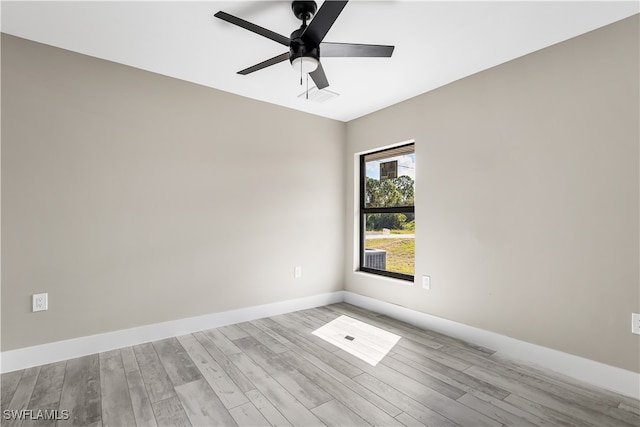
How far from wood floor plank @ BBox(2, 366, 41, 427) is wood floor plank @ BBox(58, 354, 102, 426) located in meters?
0.17

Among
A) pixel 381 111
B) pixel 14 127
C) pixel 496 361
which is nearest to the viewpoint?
pixel 14 127

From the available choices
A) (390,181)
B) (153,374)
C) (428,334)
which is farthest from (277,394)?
(390,181)

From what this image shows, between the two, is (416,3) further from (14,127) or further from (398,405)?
(14,127)

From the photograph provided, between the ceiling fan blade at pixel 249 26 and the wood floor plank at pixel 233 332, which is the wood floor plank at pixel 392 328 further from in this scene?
the ceiling fan blade at pixel 249 26

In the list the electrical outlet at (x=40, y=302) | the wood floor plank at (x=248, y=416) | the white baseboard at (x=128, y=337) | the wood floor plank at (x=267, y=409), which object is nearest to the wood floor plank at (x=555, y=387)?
the wood floor plank at (x=267, y=409)

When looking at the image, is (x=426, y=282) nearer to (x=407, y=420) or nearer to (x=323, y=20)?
(x=407, y=420)

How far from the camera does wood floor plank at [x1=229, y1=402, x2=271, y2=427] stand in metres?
1.72

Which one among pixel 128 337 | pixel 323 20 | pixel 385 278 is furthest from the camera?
pixel 385 278

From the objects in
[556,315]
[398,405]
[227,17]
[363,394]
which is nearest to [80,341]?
[363,394]

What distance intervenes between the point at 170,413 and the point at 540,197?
282 cm

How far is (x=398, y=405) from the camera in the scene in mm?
1885

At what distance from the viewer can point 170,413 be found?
5.90 ft

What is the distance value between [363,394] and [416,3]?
239 cm

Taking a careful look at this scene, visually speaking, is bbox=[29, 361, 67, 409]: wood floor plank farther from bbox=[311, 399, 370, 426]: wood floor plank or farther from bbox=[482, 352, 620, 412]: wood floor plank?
bbox=[482, 352, 620, 412]: wood floor plank
